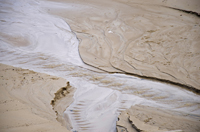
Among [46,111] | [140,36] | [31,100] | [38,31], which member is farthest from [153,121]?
[38,31]

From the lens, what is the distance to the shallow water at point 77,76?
269cm

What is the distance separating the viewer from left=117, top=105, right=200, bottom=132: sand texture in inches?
83.0

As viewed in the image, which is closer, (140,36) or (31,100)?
(31,100)

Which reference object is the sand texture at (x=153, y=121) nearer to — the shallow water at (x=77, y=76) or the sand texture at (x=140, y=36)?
the shallow water at (x=77, y=76)

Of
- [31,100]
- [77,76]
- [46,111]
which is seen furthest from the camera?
[77,76]

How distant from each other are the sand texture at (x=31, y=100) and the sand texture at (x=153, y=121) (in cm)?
75

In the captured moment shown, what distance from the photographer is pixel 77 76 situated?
3490mm

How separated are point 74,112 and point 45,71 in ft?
4.08

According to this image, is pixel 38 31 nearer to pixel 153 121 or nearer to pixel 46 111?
pixel 46 111

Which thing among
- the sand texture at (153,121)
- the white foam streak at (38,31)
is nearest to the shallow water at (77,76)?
the white foam streak at (38,31)

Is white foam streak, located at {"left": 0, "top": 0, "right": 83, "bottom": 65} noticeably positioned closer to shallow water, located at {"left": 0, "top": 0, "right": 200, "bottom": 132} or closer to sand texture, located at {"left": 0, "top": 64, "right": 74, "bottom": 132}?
shallow water, located at {"left": 0, "top": 0, "right": 200, "bottom": 132}

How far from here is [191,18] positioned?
501cm

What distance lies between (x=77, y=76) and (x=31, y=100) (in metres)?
1.09

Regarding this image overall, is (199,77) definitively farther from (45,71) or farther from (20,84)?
(20,84)
